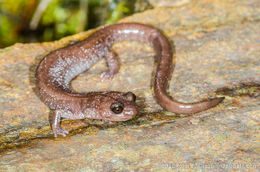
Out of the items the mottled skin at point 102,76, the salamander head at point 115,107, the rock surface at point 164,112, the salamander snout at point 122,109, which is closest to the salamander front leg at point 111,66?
the mottled skin at point 102,76

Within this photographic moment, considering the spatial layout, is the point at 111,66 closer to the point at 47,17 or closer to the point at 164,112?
the point at 164,112

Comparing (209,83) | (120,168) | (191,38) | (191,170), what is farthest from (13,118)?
(191,38)

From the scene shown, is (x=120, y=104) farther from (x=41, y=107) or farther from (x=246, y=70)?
(x=246, y=70)

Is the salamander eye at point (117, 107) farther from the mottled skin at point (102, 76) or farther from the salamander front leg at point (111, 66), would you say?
the salamander front leg at point (111, 66)

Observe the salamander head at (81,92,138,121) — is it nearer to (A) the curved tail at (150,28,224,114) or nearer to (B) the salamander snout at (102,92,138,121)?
(B) the salamander snout at (102,92,138,121)

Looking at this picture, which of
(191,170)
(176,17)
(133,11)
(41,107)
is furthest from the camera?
(133,11)

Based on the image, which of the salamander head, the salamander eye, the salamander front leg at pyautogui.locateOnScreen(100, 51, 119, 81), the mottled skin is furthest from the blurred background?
the salamander eye
